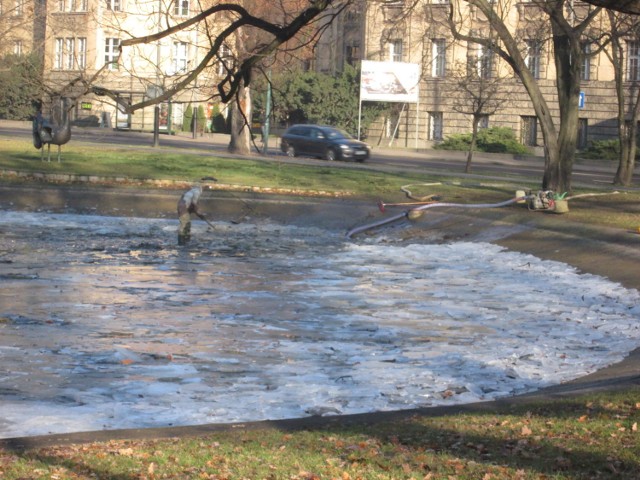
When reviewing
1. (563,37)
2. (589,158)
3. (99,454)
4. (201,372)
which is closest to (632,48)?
(589,158)

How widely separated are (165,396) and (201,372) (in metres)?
1.35

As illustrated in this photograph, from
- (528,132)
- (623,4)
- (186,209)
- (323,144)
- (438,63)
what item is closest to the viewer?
(623,4)

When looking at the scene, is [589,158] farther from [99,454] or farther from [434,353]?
[99,454]

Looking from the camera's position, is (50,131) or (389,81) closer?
(50,131)

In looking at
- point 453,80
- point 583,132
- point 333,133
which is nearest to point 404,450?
point 333,133

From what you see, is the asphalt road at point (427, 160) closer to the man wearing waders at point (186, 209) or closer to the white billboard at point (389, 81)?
the white billboard at point (389, 81)

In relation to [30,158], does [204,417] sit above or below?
below

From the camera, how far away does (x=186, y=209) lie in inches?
914

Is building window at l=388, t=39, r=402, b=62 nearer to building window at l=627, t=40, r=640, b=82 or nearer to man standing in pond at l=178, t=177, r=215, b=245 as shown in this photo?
building window at l=627, t=40, r=640, b=82

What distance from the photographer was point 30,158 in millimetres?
35188

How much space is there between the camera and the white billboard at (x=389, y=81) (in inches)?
2515

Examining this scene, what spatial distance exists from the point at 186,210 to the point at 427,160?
3148 centimetres

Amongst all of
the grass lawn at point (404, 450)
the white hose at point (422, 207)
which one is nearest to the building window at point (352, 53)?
the white hose at point (422, 207)

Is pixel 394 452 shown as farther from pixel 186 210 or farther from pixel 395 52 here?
pixel 395 52
